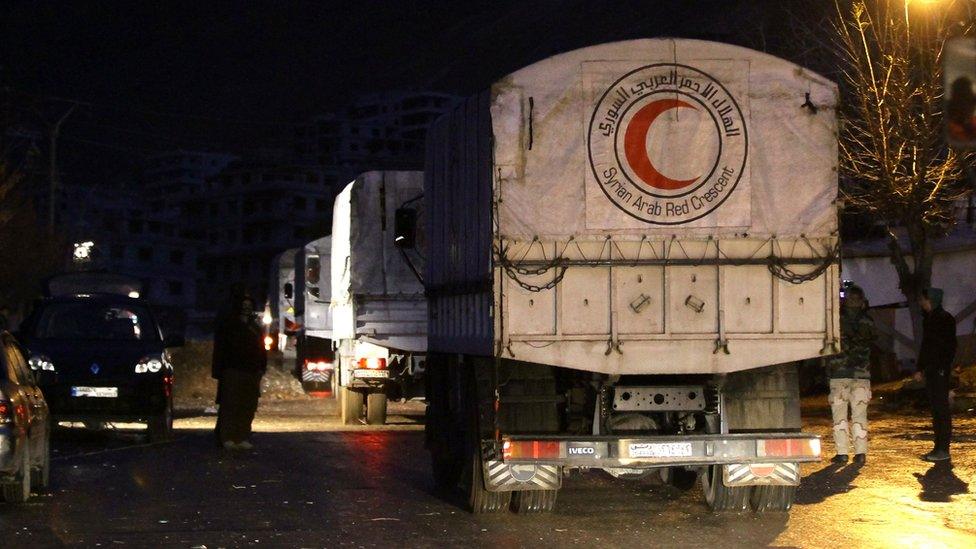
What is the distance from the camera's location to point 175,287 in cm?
14562

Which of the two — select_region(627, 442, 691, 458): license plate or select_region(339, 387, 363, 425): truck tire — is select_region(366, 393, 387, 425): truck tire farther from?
select_region(627, 442, 691, 458): license plate

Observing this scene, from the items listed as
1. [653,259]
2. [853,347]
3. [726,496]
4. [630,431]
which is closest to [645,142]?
[653,259]

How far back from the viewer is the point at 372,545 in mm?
10656

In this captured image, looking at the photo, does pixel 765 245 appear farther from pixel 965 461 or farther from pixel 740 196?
pixel 965 461

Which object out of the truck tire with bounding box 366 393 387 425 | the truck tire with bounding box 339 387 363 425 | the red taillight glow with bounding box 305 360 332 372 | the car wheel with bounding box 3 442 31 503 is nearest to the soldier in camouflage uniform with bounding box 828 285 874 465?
the car wheel with bounding box 3 442 31 503

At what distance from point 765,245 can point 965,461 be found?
18.3ft

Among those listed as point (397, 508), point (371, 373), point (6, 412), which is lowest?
point (397, 508)

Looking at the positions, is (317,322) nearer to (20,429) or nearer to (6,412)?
(20,429)

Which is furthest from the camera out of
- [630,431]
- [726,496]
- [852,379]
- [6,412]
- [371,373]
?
[371,373]

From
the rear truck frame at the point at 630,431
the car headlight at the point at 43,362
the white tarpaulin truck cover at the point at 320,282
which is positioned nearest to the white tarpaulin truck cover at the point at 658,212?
the rear truck frame at the point at 630,431

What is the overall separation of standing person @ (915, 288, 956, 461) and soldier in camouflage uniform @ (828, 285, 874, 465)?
0.56 m

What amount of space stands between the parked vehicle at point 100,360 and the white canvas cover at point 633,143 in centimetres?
1001

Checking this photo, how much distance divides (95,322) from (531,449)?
36.7 ft

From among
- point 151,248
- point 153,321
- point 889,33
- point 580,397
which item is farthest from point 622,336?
point 151,248
